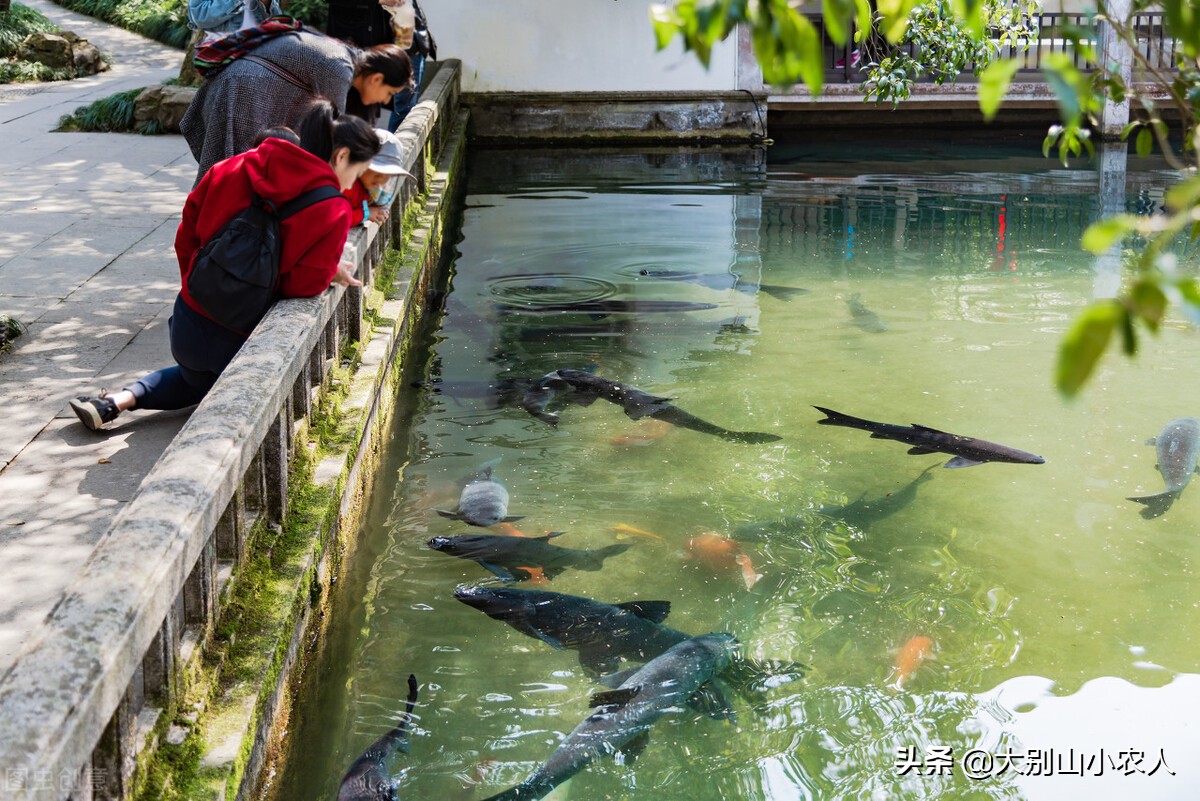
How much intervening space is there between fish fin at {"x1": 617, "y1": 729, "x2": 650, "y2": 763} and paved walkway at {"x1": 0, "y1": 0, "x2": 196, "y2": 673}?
6.39ft

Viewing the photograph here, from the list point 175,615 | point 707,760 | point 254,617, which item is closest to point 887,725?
point 707,760

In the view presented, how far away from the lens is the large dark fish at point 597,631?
15.2ft

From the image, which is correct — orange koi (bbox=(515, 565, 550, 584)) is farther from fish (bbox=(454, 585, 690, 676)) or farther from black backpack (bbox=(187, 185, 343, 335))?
black backpack (bbox=(187, 185, 343, 335))

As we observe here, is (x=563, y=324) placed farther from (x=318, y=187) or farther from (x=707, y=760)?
(x=707, y=760)

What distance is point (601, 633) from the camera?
469 centimetres

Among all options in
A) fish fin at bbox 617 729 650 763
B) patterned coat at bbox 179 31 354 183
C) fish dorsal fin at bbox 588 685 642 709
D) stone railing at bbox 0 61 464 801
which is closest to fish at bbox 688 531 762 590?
fish dorsal fin at bbox 588 685 642 709

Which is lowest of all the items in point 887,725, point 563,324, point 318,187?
point 887,725

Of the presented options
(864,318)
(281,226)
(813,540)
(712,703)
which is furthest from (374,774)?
(864,318)

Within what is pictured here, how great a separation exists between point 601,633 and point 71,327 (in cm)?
353

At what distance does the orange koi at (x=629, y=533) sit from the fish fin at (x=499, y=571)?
0.74 metres

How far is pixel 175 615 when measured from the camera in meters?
3.06

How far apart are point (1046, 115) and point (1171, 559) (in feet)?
57.3

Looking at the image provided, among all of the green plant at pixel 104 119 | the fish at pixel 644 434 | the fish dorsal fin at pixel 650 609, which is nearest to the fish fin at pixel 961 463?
the fish at pixel 644 434

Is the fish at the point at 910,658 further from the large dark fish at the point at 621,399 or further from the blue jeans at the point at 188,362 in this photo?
the blue jeans at the point at 188,362
